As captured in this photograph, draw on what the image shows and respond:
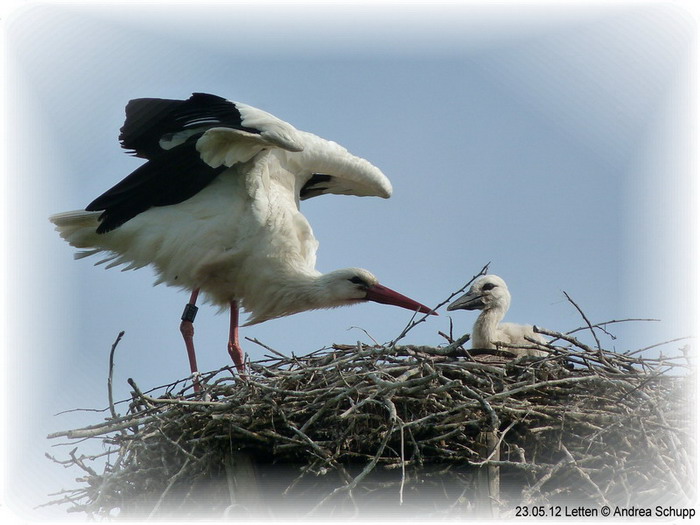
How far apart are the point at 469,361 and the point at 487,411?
0.96 ft

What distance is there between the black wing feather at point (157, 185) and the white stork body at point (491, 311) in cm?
139

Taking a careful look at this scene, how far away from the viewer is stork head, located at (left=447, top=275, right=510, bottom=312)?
15.7ft

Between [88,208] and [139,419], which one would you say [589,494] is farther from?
[88,208]

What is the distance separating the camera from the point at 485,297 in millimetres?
4777

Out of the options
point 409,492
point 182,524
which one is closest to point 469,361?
point 409,492

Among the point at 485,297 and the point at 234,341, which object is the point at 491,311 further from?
the point at 234,341

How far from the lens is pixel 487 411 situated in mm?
3547

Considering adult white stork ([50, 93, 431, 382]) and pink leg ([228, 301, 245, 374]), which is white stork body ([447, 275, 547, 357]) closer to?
adult white stork ([50, 93, 431, 382])

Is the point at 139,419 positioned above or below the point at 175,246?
below

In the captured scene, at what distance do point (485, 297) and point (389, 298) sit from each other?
20.9 inches

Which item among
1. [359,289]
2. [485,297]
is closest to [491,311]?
[485,297]

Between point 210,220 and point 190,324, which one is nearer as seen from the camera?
point 210,220

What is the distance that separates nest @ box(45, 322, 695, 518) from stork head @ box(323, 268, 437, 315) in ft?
3.76

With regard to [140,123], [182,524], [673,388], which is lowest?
[182,524]
